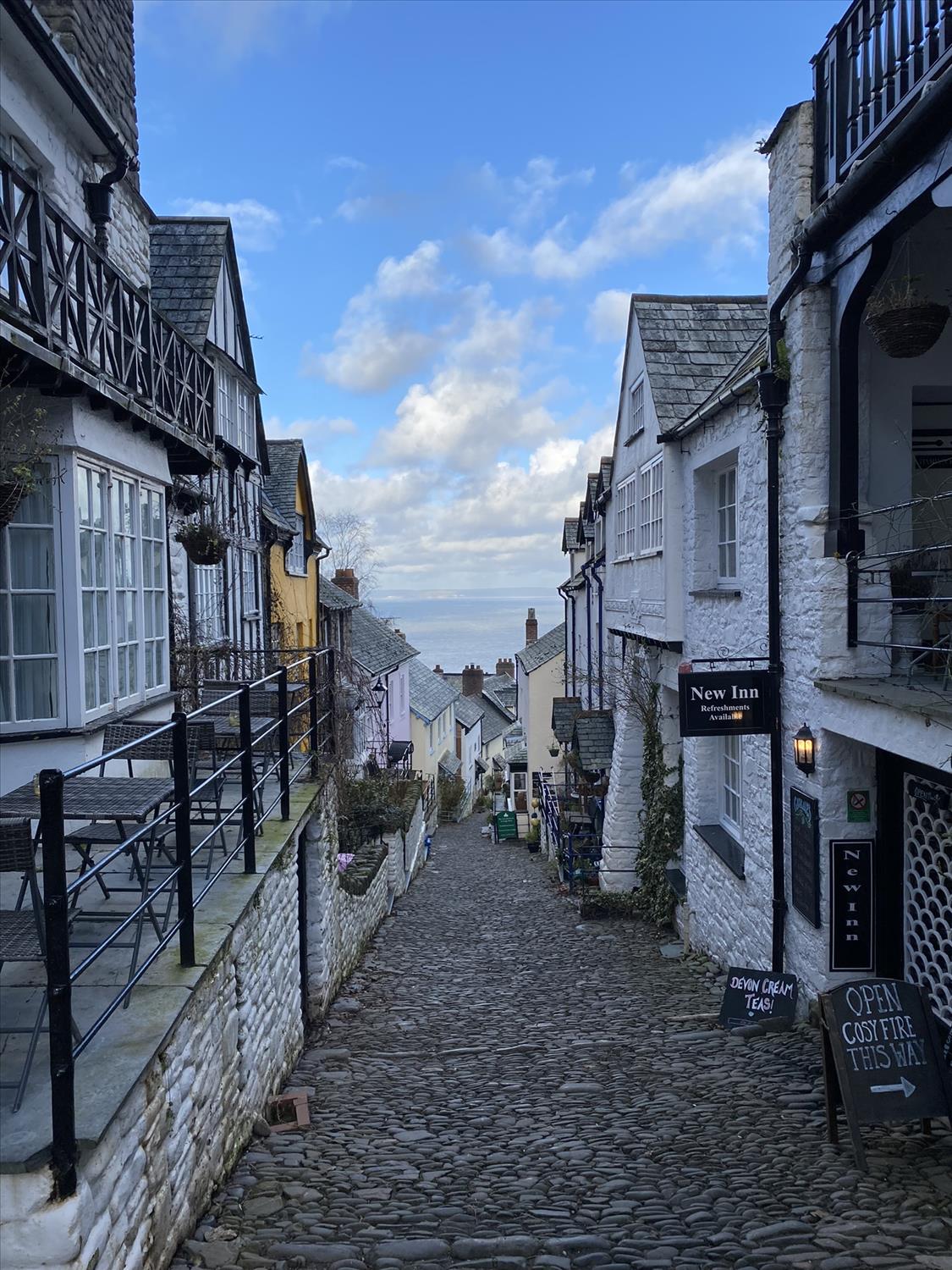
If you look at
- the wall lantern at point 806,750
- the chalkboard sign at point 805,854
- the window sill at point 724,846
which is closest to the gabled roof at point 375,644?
the window sill at point 724,846

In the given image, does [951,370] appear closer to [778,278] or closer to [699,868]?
[778,278]

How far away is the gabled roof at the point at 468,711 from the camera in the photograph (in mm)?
50531

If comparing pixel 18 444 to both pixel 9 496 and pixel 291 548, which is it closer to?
pixel 9 496

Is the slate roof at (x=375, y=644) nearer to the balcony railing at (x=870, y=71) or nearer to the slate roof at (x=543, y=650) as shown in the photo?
the slate roof at (x=543, y=650)

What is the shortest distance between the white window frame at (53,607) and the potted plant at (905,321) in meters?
5.62

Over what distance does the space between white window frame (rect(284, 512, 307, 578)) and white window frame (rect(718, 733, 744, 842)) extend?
1120cm

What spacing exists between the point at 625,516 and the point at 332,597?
13.6 metres

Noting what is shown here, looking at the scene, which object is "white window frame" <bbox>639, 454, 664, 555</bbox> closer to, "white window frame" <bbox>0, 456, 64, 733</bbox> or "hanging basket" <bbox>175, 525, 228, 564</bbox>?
"hanging basket" <bbox>175, 525, 228, 564</bbox>

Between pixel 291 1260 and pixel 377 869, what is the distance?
867 centimetres

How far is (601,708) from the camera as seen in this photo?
62.3 ft

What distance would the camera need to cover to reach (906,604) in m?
6.97

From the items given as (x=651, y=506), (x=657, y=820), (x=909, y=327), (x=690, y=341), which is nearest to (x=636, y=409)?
(x=690, y=341)

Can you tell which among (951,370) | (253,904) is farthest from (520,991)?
(951,370)

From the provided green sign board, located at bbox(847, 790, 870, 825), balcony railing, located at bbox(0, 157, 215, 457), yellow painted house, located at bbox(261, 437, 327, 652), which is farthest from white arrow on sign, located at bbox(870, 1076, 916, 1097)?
yellow painted house, located at bbox(261, 437, 327, 652)
